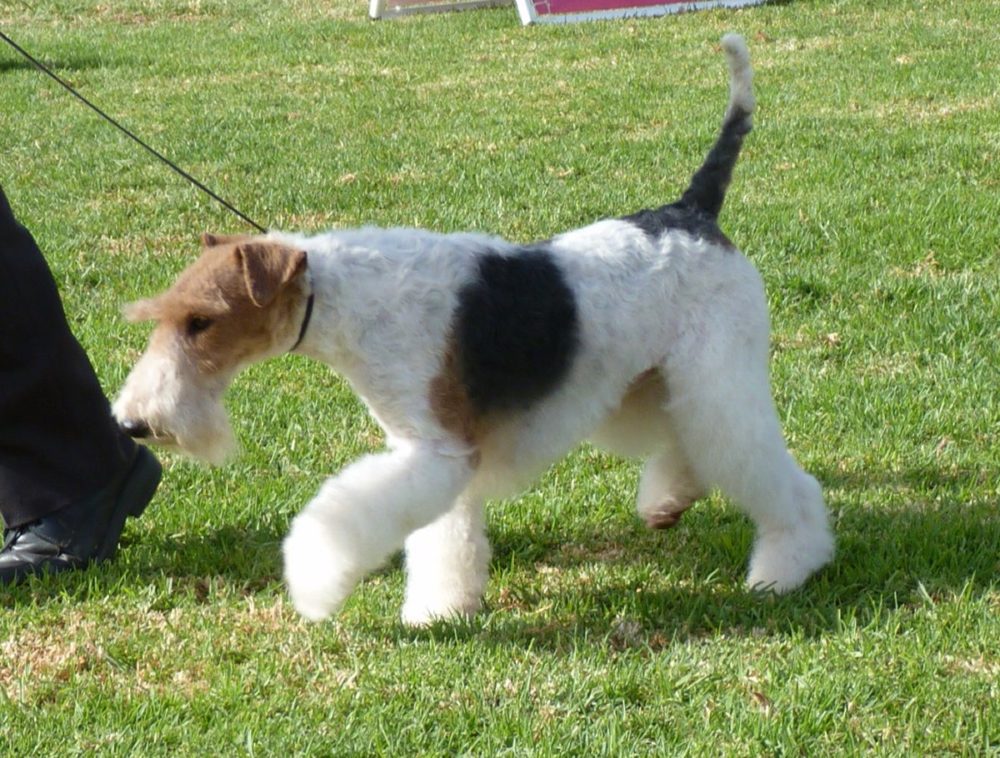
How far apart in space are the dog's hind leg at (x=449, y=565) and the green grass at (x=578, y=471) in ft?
0.27

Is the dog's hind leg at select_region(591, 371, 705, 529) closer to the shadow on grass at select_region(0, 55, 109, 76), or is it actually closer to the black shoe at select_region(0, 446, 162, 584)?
the black shoe at select_region(0, 446, 162, 584)

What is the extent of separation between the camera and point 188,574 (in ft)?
13.7

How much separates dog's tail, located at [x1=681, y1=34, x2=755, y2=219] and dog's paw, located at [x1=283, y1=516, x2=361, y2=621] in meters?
1.54

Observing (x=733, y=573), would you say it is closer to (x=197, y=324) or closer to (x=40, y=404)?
(x=197, y=324)

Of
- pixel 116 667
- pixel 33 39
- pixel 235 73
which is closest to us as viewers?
pixel 116 667

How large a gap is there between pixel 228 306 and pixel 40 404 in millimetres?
1045

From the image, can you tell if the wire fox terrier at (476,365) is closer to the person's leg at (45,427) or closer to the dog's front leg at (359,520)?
the dog's front leg at (359,520)

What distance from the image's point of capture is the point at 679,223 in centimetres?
398

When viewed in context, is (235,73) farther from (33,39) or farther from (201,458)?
(201,458)

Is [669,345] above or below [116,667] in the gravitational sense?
above

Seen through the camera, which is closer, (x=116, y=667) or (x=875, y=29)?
(x=116, y=667)

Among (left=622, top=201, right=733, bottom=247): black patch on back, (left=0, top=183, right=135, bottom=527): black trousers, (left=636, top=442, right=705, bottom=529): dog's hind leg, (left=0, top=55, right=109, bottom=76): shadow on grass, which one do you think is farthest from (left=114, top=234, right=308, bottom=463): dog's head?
(left=0, top=55, right=109, bottom=76): shadow on grass

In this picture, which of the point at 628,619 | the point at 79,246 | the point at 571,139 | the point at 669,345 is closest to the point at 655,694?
the point at 628,619

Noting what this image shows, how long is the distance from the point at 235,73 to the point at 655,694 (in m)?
10.3
